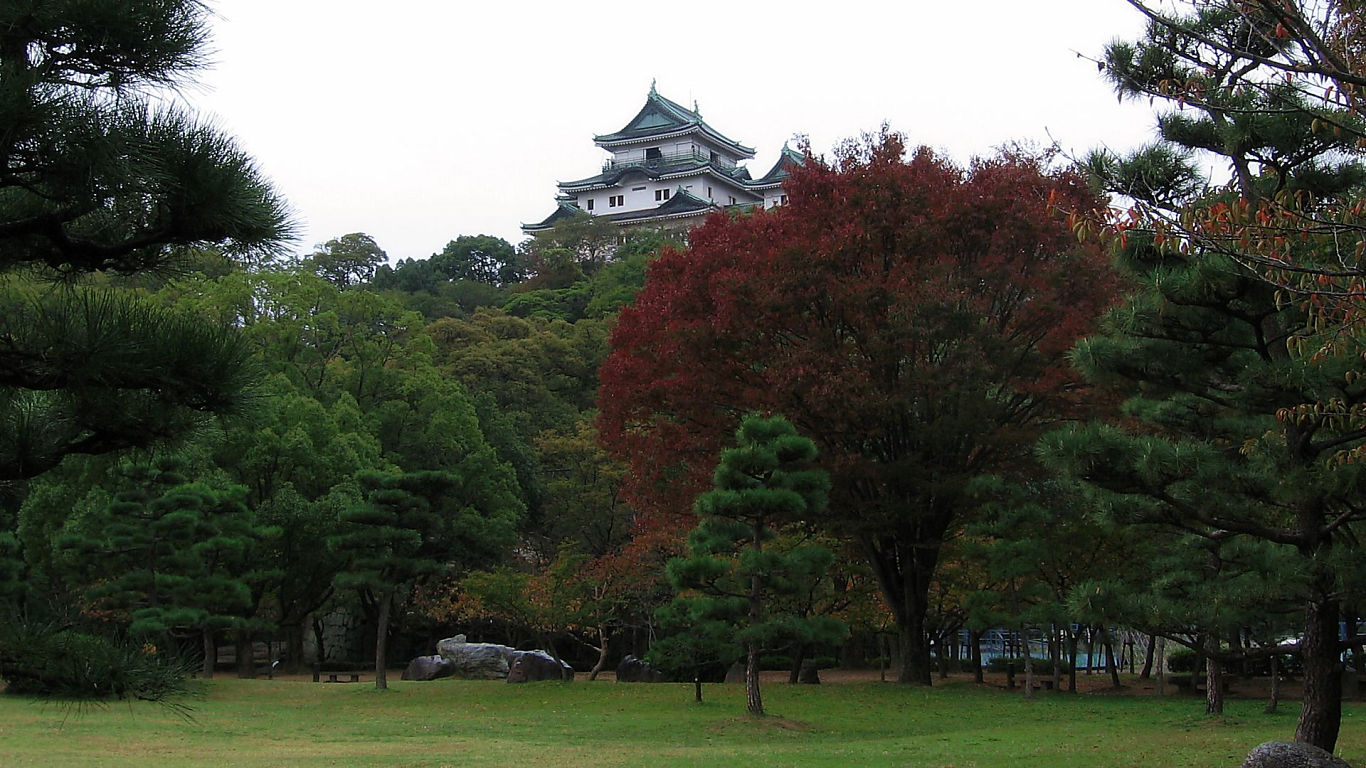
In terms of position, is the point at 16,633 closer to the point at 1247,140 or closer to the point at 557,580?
the point at 1247,140

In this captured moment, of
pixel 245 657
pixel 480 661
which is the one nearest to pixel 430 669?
pixel 480 661

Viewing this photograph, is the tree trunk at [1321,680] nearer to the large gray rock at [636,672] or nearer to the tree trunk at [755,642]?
the tree trunk at [755,642]

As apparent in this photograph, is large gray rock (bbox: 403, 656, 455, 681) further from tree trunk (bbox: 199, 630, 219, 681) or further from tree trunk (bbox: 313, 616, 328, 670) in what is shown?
tree trunk (bbox: 313, 616, 328, 670)

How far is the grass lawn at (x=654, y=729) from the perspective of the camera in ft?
32.8

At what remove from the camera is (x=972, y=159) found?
16.6 metres

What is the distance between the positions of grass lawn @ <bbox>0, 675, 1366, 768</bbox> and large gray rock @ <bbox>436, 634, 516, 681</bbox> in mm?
3213

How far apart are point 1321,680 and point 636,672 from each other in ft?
47.3

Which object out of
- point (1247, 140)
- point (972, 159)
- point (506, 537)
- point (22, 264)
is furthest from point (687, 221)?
point (22, 264)

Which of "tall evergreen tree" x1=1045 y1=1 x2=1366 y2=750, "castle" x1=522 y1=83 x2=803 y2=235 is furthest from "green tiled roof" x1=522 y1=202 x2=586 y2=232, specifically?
"tall evergreen tree" x1=1045 y1=1 x2=1366 y2=750

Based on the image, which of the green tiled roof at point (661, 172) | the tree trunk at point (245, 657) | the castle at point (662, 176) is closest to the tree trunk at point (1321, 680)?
the tree trunk at point (245, 657)

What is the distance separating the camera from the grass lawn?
10.0 m

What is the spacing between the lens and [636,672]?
21.2 meters

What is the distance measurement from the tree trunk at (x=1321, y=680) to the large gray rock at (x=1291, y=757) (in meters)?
0.47

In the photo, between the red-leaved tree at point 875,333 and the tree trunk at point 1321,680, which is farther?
the red-leaved tree at point 875,333
